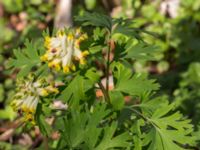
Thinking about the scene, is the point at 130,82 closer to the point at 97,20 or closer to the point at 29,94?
the point at 97,20

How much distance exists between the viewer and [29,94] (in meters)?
2.06

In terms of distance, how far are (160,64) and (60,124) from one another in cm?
223

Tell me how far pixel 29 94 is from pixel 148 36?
2.59 metres

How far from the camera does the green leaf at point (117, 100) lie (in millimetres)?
2199

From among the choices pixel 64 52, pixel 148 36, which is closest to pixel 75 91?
pixel 64 52

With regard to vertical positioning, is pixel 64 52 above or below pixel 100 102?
above

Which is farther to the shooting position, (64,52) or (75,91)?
(75,91)

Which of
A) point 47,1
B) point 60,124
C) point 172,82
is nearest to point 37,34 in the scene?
point 47,1

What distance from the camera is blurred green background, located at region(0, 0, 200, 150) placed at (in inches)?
150

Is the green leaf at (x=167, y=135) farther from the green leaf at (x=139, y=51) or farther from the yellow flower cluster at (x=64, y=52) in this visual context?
the yellow flower cluster at (x=64, y=52)

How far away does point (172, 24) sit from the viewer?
15.0ft

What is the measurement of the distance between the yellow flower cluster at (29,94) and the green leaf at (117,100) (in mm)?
275

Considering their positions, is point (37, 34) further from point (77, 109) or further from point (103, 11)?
point (77, 109)

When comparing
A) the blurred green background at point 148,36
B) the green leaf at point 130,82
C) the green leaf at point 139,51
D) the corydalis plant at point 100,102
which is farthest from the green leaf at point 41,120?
the blurred green background at point 148,36
